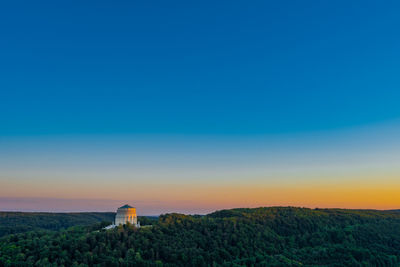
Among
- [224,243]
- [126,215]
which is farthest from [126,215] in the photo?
[224,243]

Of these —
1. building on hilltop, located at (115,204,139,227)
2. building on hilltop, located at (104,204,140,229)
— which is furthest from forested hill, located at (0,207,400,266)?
building on hilltop, located at (115,204,139,227)

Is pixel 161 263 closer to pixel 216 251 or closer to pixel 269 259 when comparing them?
pixel 216 251

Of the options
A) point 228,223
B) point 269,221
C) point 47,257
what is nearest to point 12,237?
point 47,257

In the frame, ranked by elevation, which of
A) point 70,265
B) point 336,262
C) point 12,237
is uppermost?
point 12,237

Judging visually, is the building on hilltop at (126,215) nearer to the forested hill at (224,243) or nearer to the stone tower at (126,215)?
the stone tower at (126,215)

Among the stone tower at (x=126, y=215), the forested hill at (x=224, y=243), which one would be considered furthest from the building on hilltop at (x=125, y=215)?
the forested hill at (x=224, y=243)

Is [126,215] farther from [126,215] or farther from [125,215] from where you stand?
[125,215]
